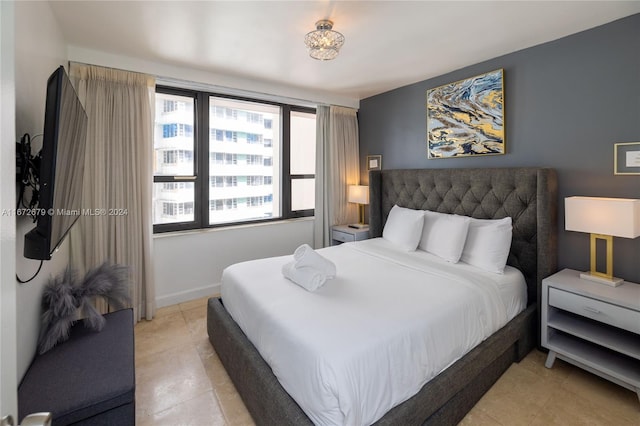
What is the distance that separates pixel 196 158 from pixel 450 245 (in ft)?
9.32

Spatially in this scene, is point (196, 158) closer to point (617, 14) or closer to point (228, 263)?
point (228, 263)

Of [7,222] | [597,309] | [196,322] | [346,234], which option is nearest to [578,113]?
[597,309]

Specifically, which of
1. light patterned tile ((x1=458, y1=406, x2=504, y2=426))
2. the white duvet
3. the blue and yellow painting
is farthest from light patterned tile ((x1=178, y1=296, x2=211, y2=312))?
the blue and yellow painting

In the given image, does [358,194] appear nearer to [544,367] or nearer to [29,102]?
[544,367]

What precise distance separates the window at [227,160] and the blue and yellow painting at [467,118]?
172cm

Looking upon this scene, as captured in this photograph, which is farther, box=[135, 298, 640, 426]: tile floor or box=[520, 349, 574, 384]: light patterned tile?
box=[520, 349, 574, 384]: light patterned tile

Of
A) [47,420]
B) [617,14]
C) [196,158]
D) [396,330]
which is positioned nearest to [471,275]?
[396,330]

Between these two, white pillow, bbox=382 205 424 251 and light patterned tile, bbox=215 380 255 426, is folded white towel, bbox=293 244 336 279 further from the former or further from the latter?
white pillow, bbox=382 205 424 251

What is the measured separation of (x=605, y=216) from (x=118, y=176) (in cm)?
391

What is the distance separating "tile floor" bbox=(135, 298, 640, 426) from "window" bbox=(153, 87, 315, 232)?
157cm

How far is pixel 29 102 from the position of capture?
1575 millimetres

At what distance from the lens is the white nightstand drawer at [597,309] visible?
1835 mm

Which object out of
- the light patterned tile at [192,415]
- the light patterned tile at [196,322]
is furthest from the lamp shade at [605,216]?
the light patterned tile at [196,322]

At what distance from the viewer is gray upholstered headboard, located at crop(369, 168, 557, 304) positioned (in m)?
2.40
